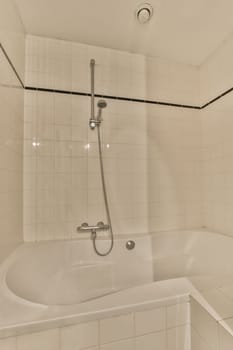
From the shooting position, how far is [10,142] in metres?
1.20

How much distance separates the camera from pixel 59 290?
1312mm

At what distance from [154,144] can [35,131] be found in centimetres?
98

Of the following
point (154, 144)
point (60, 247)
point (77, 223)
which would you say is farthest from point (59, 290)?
point (154, 144)

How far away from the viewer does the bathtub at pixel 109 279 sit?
675mm

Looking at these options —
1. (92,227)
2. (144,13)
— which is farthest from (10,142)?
(144,13)

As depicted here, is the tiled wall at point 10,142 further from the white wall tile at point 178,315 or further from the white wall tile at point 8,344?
the white wall tile at point 178,315

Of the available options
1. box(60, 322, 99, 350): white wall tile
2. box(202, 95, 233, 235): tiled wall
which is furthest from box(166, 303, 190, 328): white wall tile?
box(202, 95, 233, 235): tiled wall

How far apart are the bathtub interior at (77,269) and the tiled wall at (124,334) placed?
1.73ft

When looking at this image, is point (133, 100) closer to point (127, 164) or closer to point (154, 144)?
point (154, 144)

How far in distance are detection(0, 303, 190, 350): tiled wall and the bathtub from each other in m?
0.02

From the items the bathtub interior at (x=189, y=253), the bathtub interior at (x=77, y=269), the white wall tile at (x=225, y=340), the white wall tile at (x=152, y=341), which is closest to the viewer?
the white wall tile at (x=225, y=340)

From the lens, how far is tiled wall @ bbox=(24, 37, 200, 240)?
1.50 meters

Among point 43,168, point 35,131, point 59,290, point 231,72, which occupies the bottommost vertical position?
point 59,290

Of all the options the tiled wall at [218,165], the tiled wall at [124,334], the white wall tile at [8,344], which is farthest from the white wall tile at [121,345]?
the tiled wall at [218,165]
